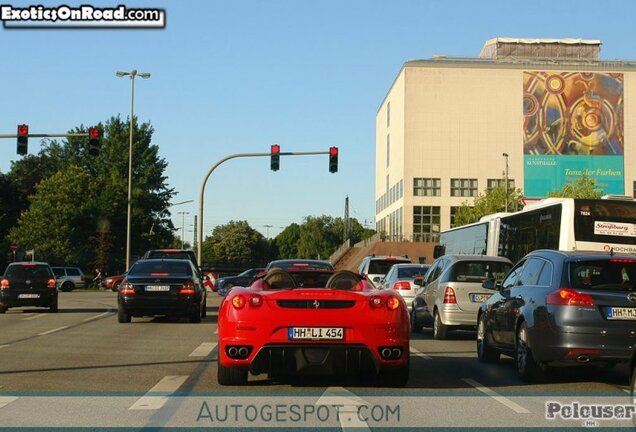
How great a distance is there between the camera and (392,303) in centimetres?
1018

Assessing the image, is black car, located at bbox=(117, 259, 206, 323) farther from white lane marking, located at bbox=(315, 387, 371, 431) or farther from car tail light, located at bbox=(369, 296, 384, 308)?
car tail light, located at bbox=(369, 296, 384, 308)

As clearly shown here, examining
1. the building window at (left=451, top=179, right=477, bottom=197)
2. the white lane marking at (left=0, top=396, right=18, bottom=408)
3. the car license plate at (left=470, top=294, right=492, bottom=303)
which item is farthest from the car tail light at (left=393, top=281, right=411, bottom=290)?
the building window at (left=451, top=179, right=477, bottom=197)

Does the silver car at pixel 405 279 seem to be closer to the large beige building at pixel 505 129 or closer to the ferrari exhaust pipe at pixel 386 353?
the ferrari exhaust pipe at pixel 386 353

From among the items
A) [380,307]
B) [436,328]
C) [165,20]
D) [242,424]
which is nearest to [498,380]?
[380,307]

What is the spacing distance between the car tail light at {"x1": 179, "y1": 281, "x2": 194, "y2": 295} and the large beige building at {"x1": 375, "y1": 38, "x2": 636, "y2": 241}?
70159 millimetres

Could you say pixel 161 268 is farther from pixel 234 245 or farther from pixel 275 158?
pixel 234 245

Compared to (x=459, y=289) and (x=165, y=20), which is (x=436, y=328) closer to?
(x=459, y=289)

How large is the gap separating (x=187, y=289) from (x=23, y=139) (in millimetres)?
9461

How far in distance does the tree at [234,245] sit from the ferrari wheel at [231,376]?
167 meters

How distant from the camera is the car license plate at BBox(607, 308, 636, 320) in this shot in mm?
10539

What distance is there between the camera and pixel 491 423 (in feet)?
26.6

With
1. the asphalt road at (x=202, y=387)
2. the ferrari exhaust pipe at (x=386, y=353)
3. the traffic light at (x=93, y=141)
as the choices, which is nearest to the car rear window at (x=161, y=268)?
the asphalt road at (x=202, y=387)

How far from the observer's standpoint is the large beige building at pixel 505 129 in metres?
91.9

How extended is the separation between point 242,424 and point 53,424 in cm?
151
